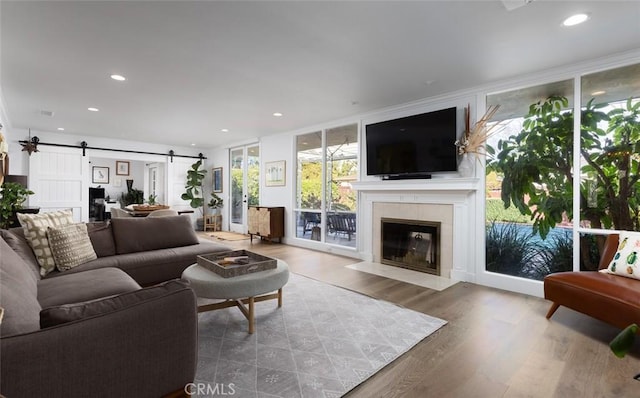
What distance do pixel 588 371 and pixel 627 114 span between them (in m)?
2.47

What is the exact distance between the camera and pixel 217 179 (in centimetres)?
862

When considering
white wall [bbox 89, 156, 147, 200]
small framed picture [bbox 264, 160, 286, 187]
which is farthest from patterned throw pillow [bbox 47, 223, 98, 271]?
white wall [bbox 89, 156, 147, 200]

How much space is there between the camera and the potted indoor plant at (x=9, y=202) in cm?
368

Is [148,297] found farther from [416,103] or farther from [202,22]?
[416,103]

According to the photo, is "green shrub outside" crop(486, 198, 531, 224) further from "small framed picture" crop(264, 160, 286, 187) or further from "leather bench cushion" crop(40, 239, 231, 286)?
"small framed picture" crop(264, 160, 286, 187)

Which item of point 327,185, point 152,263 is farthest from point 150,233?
point 327,185

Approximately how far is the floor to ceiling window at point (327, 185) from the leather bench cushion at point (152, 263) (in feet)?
8.47

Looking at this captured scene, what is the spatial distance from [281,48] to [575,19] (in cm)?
232

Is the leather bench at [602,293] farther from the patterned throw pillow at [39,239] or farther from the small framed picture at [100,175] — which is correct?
the small framed picture at [100,175]

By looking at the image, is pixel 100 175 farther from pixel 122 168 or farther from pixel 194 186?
pixel 194 186

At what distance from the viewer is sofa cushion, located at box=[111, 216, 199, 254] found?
3.24 metres

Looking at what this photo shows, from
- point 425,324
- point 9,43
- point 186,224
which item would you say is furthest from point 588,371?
point 9,43

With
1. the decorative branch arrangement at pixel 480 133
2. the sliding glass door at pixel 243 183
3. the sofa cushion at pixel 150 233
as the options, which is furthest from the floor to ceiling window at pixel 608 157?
the sliding glass door at pixel 243 183

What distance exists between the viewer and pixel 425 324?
254cm
